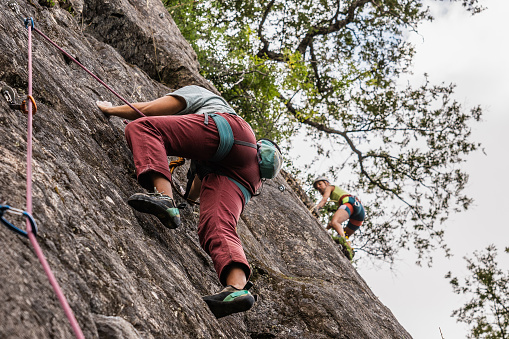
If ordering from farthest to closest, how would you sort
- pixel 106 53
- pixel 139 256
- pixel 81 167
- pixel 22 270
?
pixel 106 53 → pixel 81 167 → pixel 139 256 → pixel 22 270

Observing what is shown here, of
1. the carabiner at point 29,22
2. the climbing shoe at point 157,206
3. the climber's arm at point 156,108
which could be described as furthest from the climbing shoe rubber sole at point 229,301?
the carabiner at point 29,22

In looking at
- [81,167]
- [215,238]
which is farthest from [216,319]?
[81,167]

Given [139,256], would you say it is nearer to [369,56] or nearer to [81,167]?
[81,167]

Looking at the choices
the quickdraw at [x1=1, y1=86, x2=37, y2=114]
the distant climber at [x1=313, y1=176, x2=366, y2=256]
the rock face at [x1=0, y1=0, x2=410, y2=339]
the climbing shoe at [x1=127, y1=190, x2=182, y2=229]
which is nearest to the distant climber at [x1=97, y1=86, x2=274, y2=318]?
the climbing shoe at [x1=127, y1=190, x2=182, y2=229]

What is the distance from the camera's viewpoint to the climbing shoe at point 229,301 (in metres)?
3.48

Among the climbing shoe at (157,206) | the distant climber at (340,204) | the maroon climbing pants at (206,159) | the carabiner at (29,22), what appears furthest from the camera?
the distant climber at (340,204)

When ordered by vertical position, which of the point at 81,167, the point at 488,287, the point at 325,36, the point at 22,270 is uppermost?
the point at 325,36

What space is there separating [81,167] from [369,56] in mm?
13547

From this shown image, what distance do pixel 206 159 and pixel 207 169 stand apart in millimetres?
157

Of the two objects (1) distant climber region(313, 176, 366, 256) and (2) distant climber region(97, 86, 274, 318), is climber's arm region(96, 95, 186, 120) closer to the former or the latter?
(2) distant climber region(97, 86, 274, 318)

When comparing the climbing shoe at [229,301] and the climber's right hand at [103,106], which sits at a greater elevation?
the climber's right hand at [103,106]

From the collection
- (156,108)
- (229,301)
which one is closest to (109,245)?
(229,301)

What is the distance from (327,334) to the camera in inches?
183

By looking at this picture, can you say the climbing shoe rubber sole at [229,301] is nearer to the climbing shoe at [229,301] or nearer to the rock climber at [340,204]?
the climbing shoe at [229,301]
